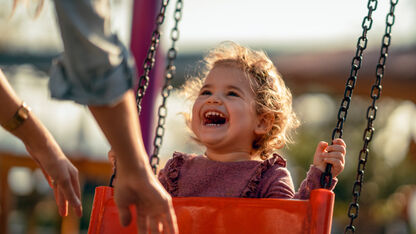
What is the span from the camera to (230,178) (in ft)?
7.18

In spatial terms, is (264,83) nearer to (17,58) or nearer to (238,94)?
(238,94)

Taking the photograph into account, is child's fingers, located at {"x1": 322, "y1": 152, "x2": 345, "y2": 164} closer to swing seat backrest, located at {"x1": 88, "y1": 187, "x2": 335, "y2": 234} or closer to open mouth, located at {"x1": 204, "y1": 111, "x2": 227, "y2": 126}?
swing seat backrest, located at {"x1": 88, "y1": 187, "x2": 335, "y2": 234}

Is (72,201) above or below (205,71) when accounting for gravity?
below

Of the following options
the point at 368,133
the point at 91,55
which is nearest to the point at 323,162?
the point at 368,133

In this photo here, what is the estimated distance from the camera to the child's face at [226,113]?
225cm

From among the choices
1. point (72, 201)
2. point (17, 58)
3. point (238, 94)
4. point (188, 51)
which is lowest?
point (72, 201)

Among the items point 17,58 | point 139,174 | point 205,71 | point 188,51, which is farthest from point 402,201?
point 139,174

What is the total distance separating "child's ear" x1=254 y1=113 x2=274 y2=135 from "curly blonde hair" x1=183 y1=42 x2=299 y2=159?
0.5 inches

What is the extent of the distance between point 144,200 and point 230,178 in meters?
0.95

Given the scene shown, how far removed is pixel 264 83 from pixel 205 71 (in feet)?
0.94

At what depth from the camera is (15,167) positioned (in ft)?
A: 22.4

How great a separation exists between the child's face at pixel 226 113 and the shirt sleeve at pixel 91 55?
1067 mm

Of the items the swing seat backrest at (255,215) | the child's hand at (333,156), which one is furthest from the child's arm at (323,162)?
the swing seat backrest at (255,215)

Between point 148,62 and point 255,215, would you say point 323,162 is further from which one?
point 148,62
